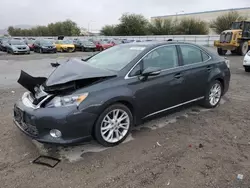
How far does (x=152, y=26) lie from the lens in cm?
5638

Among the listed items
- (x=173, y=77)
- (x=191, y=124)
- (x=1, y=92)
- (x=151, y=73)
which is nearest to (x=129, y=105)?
(x=151, y=73)

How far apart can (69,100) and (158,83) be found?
156cm

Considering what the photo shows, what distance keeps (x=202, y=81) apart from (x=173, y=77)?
95cm

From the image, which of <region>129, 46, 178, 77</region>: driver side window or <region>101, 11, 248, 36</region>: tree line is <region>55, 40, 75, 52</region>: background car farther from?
<region>101, 11, 248, 36</region>: tree line

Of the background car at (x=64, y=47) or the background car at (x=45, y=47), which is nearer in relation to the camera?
the background car at (x=45, y=47)

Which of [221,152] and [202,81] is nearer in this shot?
[221,152]

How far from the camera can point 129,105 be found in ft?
12.6

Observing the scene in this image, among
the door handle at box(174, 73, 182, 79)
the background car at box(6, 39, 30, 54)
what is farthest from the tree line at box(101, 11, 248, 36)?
the door handle at box(174, 73, 182, 79)

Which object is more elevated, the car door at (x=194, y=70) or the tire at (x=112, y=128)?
the car door at (x=194, y=70)

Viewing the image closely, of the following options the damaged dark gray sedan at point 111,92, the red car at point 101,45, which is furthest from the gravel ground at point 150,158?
the red car at point 101,45

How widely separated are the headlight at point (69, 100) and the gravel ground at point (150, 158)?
0.75 m

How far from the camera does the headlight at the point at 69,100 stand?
3307 mm

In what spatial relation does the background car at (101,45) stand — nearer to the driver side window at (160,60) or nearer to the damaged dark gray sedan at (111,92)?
the damaged dark gray sedan at (111,92)

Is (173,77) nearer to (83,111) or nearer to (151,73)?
(151,73)
